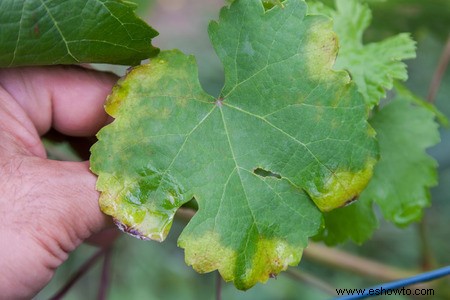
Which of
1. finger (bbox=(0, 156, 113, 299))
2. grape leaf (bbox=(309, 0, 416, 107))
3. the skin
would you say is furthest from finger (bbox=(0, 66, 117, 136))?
grape leaf (bbox=(309, 0, 416, 107))

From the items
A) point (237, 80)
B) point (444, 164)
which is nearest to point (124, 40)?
point (237, 80)

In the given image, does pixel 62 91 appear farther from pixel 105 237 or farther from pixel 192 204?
pixel 105 237

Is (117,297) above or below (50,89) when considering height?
below

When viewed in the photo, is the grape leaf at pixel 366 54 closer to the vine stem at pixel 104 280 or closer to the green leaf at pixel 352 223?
the green leaf at pixel 352 223

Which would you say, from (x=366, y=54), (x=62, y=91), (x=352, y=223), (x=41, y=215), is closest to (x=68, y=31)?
(x=62, y=91)

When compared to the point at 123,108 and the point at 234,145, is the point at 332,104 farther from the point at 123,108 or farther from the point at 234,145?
the point at 123,108

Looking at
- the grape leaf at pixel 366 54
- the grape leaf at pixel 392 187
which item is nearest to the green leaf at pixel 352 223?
the grape leaf at pixel 392 187
